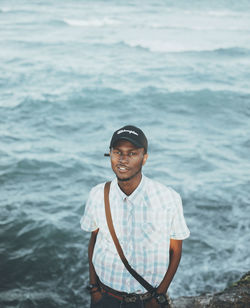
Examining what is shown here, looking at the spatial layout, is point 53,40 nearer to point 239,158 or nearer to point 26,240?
point 239,158

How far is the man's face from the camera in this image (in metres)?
2.54

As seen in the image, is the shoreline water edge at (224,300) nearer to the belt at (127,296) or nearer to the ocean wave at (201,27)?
the belt at (127,296)

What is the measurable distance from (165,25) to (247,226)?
34.9m

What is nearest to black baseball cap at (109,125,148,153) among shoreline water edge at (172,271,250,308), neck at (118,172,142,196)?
neck at (118,172,142,196)

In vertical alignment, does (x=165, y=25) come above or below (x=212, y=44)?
above

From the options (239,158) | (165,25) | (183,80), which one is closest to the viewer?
(239,158)

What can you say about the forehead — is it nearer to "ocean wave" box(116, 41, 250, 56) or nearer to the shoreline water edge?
the shoreline water edge

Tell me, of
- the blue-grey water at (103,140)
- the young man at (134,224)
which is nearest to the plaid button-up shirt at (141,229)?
the young man at (134,224)

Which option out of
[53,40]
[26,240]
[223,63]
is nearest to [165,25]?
[53,40]

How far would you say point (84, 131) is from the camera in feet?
41.7

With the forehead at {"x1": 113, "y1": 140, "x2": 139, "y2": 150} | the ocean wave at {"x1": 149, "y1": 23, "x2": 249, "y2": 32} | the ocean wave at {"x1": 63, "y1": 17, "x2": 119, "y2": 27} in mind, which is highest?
the ocean wave at {"x1": 63, "y1": 17, "x2": 119, "y2": 27}

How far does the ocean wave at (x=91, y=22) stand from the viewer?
37531mm

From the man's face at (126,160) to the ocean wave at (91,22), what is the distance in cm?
3680

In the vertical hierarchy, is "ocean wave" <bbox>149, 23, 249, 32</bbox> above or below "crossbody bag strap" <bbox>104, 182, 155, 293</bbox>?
above
